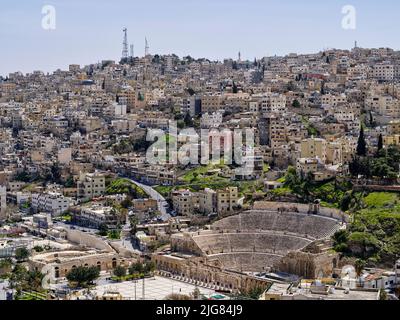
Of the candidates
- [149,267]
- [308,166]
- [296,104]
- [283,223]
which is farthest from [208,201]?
[296,104]

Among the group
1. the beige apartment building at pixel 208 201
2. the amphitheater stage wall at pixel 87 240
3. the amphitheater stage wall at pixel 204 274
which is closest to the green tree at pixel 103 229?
the amphitheater stage wall at pixel 87 240

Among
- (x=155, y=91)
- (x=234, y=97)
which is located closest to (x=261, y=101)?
(x=234, y=97)

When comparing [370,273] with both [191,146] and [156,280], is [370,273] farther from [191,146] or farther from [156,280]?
[191,146]

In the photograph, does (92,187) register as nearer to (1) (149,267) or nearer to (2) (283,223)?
(2) (283,223)

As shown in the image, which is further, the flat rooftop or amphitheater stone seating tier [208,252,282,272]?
amphitheater stone seating tier [208,252,282,272]

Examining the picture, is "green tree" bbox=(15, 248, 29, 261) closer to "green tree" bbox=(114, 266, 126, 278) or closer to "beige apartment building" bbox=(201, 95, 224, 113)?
"green tree" bbox=(114, 266, 126, 278)

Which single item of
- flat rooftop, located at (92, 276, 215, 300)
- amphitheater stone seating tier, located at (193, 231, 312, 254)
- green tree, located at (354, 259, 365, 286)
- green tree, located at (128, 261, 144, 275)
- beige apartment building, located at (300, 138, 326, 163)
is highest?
beige apartment building, located at (300, 138, 326, 163)

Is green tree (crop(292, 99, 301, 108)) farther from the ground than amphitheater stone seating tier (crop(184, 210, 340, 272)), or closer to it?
farther from the ground

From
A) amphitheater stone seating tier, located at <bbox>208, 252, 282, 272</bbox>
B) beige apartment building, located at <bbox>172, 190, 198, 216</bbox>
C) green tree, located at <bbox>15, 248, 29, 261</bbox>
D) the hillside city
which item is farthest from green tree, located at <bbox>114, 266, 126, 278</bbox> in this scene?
beige apartment building, located at <bbox>172, 190, 198, 216</bbox>
